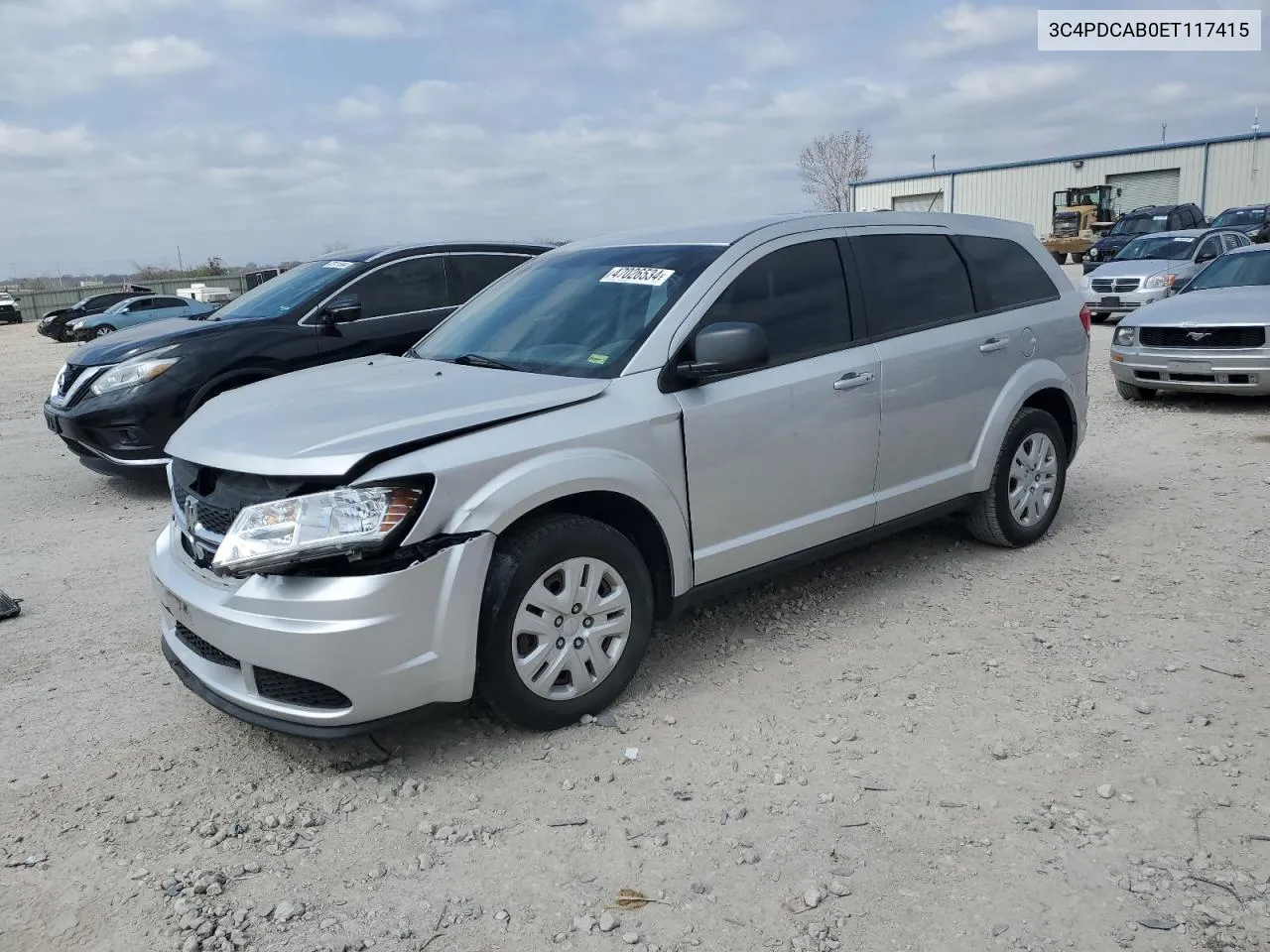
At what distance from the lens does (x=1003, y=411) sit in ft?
17.0

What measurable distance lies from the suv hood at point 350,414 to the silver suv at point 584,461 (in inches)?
0.5

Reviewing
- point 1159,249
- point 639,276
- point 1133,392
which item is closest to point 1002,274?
point 639,276

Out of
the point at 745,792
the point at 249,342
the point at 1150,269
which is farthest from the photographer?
the point at 1150,269

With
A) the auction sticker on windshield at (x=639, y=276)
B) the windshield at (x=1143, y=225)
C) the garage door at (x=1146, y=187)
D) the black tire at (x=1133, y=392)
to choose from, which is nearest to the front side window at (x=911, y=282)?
the auction sticker on windshield at (x=639, y=276)

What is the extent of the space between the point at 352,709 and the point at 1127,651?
3.08 m

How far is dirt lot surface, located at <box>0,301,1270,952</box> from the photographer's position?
2697 millimetres

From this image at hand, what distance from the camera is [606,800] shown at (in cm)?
327

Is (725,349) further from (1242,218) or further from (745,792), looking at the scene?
(1242,218)

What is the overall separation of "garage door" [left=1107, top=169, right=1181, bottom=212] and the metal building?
42 mm

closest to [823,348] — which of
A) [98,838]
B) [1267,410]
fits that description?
[98,838]

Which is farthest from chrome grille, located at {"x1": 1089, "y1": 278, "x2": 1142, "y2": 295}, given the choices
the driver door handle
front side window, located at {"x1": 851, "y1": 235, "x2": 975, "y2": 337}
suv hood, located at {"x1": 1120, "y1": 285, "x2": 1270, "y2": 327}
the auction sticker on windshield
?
the auction sticker on windshield

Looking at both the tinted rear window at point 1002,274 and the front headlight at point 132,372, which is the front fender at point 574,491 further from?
the front headlight at point 132,372

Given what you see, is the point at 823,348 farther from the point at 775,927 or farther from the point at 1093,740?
the point at 775,927

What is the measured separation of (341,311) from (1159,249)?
15.6 m
